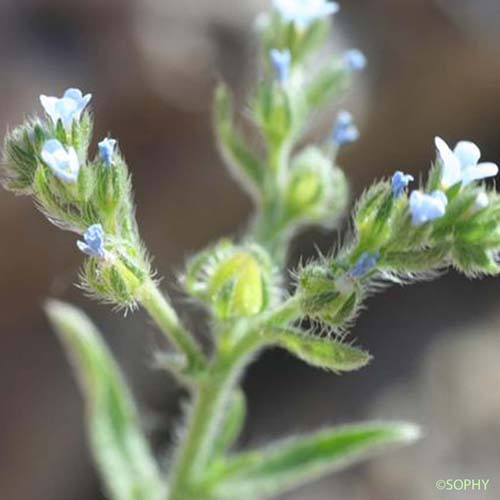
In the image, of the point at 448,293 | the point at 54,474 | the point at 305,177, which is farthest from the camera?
the point at 448,293

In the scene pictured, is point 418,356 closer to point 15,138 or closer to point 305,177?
point 305,177

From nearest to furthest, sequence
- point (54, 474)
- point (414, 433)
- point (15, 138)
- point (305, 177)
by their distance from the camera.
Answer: point (15, 138) → point (414, 433) → point (305, 177) → point (54, 474)

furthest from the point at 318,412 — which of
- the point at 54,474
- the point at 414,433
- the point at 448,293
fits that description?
the point at 414,433

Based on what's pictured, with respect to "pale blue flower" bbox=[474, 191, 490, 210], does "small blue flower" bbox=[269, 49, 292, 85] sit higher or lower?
higher

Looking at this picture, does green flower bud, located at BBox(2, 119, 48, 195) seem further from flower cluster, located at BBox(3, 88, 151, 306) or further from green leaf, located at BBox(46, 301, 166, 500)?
green leaf, located at BBox(46, 301, 166, 500)

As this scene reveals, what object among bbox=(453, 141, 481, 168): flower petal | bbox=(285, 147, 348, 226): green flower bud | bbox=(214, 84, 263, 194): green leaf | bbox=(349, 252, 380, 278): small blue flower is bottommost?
bbox=(349, 252, 380, 278): small blue flower

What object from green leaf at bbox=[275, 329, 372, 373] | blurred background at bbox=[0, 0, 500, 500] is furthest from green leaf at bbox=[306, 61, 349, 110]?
blurred background at bbox=[0, 0, 500, 500]
